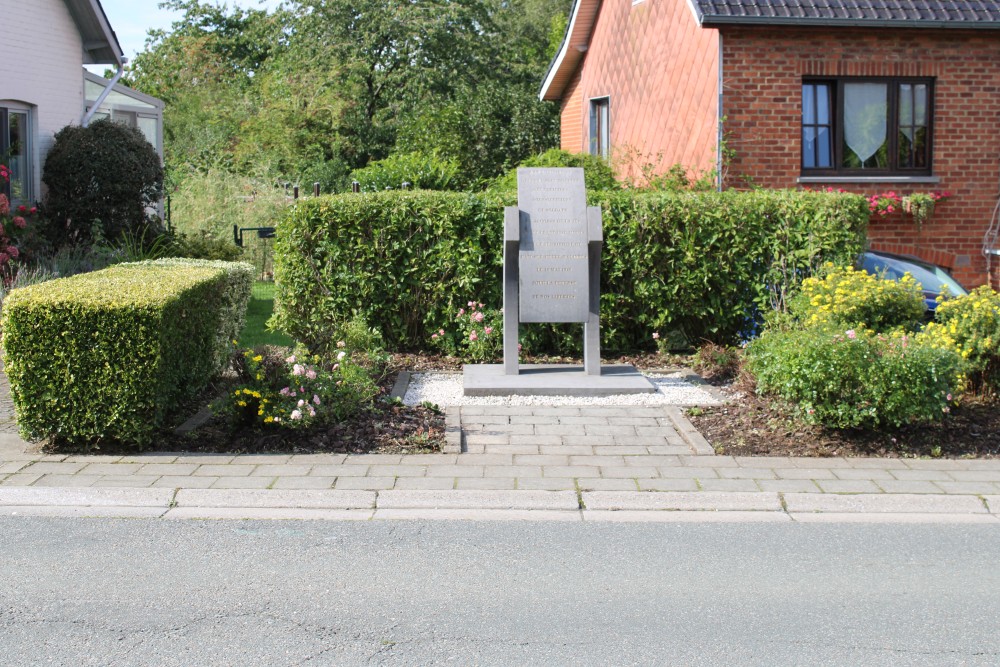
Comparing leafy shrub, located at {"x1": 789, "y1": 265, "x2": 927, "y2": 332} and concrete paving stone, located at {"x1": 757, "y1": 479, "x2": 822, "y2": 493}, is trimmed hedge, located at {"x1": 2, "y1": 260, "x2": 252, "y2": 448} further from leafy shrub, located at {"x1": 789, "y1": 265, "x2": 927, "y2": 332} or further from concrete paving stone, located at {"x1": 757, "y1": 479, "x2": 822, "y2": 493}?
leafy shrub, located at {"x1": 789, "y1": 265, "x2": 927, "y2": 332}

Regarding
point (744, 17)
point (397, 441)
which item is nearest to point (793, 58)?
point (744, 17)

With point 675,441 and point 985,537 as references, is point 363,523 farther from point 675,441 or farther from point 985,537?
point 985,537

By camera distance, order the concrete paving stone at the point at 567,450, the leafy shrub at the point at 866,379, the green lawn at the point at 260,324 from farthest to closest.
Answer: the green lawn at the point at 260,324
the concrete paving stone at the point at 567,450
the leafy shrub at the point at 866,379

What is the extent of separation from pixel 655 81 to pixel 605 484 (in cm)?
1139

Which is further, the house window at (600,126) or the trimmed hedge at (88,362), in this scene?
the house window at (600,126)

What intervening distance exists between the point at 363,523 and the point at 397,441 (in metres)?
1.41

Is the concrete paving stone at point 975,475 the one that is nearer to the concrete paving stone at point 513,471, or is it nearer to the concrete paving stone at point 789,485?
the concrete paving stone at point 789,485

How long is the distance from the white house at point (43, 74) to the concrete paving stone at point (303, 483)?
979cm

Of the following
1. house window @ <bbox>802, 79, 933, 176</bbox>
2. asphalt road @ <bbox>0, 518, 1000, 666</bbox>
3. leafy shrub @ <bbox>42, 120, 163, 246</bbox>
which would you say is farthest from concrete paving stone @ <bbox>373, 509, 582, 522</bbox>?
house window @ <bbox>802, 79, 933, 176</bbox>

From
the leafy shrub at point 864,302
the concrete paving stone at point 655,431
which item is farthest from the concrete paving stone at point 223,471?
the leafy shrub at point 864,302

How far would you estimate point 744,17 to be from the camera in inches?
539

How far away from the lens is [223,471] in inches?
266

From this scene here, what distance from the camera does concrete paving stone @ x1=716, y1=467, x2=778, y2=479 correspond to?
6766mm

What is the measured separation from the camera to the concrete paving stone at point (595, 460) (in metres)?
7.05
